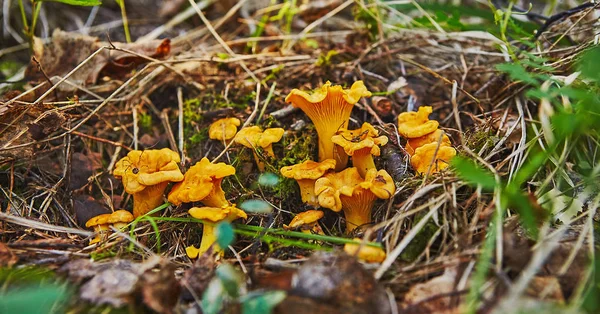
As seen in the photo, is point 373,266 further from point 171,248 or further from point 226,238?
point 171,248

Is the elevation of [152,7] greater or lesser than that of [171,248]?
greater

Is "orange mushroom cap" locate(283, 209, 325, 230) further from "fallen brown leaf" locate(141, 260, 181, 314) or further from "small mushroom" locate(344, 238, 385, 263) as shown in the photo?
"fallen brown leaf" locate(141, 260, 181, 314)

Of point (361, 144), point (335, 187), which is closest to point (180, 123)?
point (335, 187)

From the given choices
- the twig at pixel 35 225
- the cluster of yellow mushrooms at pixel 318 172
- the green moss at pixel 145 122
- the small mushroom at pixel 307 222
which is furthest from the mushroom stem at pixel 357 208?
the green moss at pixel 145 122

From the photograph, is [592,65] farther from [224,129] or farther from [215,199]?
[224,129]

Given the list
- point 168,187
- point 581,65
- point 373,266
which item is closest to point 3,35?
point 168,187
